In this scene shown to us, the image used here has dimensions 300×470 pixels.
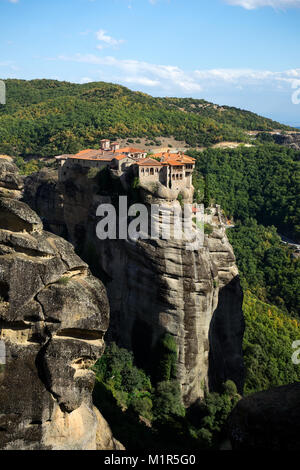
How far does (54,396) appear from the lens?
13070 mm

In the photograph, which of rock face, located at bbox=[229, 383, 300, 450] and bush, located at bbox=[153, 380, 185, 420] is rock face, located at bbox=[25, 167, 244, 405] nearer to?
bush, located at bbox=[153, 380, 185, 420]

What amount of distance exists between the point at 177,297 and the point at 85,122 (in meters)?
59.0

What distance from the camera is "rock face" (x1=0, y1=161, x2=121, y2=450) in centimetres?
1255

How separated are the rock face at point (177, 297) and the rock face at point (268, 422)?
60.4 ft

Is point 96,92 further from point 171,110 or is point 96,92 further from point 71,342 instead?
point 71,342

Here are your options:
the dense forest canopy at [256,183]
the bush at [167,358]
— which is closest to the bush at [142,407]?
the bush at [167,358]

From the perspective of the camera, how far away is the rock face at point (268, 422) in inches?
395

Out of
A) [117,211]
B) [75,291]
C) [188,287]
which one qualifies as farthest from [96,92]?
[75,291]

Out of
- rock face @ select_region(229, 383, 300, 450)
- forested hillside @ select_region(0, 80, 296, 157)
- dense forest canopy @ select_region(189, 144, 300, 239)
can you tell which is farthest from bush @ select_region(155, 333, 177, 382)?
forested hillside @ select_region(0, 80, 296, 157)

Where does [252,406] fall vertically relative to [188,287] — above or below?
above

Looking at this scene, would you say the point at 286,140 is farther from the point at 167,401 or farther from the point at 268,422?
the point at 268,422

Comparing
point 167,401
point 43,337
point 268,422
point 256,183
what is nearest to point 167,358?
point 167,401

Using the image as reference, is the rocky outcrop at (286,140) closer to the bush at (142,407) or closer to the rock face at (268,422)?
the bush at (142,407)

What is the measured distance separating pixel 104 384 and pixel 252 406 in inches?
717
